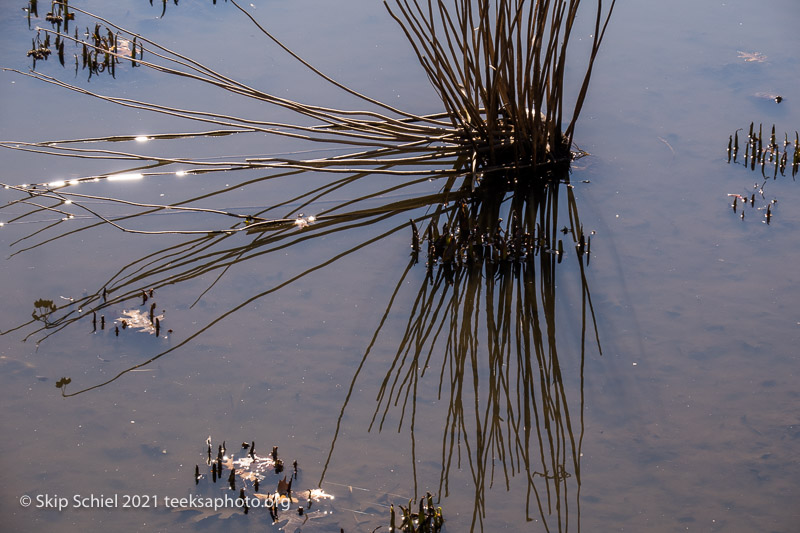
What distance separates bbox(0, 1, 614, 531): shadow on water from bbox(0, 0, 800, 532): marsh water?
0.08 feet

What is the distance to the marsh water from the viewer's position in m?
2.83

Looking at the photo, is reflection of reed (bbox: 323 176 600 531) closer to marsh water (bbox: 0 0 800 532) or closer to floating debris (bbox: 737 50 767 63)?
marsh water (bbox: 0 0 800 532)

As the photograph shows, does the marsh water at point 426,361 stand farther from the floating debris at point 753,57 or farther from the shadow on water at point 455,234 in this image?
the floating debris at point 753,57

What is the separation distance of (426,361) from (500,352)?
33 cm

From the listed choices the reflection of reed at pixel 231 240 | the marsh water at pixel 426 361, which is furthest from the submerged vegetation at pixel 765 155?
the reflection of reed at pixel 231 240

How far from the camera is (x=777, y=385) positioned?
3285 millimetres

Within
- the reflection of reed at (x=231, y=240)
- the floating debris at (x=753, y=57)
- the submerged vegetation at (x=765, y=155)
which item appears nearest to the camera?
the reflection of reed at (x=231, y=240)

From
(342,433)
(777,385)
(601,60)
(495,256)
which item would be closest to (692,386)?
(777,385)

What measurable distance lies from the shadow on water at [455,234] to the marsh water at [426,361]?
0.02m

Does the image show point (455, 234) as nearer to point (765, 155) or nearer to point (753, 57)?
point (765, 155)

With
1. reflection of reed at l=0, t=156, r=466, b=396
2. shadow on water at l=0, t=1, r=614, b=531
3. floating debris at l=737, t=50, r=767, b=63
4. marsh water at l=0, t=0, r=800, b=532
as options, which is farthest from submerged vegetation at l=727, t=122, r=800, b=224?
reflection of reed at l=0, t=156, r=466, b=396

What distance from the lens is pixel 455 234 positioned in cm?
414

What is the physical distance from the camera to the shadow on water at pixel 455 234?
3.09m

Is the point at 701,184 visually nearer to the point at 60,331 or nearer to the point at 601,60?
the point at 601,60
